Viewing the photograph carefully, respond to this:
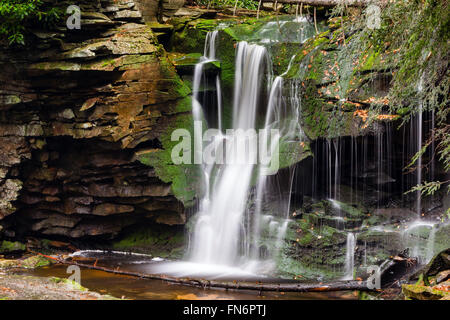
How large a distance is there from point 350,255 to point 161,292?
4.09 m

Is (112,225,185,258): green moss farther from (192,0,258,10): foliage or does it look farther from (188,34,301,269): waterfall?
(192,0,258,10): foliage

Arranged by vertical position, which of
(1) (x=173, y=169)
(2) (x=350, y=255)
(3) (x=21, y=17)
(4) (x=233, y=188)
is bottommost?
(2) (x=350, y=255)

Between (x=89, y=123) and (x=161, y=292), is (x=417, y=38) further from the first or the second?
(x=89, y=123)

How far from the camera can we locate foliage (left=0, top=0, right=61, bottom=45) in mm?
10477

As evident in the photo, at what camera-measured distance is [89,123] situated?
1097cm

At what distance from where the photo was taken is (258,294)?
7965 mm

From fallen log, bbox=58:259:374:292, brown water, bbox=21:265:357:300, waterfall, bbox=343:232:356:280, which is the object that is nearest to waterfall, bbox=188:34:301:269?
waterfall, bbox=343:232:356:280

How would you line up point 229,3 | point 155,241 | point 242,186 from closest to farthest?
1. point 242,186
2. point 155,241
3. point 229,3

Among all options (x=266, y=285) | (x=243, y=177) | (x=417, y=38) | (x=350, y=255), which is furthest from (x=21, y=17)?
(x=350, y=255)

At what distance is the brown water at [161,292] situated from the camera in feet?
25.5

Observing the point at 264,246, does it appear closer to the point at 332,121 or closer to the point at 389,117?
the point at 332,121

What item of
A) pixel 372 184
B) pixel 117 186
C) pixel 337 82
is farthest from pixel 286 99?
pixel 117 186

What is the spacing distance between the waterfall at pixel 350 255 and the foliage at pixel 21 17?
8907mm

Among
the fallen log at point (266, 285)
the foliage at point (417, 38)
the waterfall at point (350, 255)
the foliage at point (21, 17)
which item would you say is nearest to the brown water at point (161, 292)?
the fallen log at point (266, 285)
